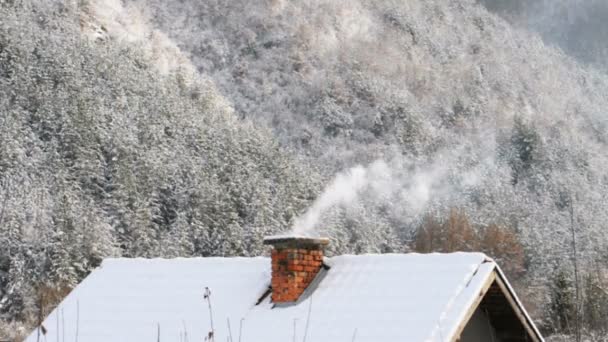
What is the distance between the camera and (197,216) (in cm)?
4709

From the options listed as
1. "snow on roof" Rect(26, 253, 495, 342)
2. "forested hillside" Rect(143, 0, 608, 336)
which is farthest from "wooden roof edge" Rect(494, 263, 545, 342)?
"forested hillside" Rect(143, 0, 608, 336)

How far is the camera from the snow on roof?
952 centimetres

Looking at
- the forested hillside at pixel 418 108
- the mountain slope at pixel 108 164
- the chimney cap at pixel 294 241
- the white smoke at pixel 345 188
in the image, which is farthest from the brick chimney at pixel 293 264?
the forested hillside at pixel 418 108

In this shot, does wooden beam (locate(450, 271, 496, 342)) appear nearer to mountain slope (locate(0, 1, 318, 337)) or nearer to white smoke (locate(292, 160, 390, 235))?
mountain slope (locate(0, 1, 318, 337))

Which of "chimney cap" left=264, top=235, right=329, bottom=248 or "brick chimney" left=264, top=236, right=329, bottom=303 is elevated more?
"chimney cap" left=264, top=235, right=329, bottom=248

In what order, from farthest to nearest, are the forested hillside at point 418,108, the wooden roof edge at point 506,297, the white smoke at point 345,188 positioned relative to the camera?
the forested hillside at point 418,108 → the white smoke at point 345,188 → the wooden roof edge at point 506,297

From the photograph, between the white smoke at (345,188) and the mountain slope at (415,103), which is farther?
the mountain slope at (415,103)

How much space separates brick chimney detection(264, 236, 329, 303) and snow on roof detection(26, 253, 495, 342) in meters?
0.14

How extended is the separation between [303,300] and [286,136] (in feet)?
175

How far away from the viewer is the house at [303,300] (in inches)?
377

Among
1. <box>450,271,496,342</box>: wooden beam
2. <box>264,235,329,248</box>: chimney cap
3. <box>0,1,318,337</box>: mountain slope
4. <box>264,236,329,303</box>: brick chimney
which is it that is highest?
<box>0,1,318,337</box>: mountain slope

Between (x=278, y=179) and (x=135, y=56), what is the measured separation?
14.3m

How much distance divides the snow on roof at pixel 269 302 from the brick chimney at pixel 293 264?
0.47 feet

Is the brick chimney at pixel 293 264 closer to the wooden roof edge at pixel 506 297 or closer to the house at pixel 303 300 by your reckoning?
the house at pixel 303 300
